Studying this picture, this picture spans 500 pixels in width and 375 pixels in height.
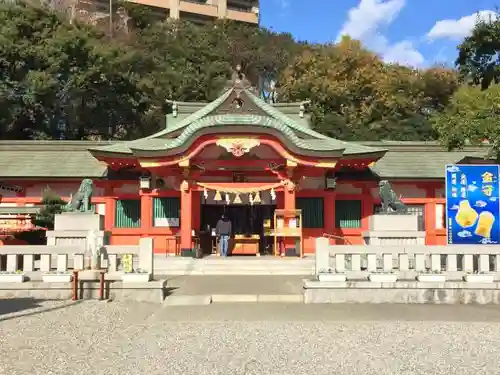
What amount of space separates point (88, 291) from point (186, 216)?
7.33m

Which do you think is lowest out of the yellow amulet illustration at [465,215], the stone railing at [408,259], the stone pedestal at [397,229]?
the stone railing at [408,259]

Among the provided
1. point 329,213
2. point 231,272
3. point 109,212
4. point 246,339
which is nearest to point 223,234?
point 231,272

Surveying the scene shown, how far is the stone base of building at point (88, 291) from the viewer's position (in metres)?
10.3

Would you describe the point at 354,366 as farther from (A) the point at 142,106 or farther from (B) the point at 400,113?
(B) the point at 400,113

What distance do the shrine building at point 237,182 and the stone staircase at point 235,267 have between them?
5.90 ft

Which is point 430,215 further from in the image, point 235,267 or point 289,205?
point 235,267

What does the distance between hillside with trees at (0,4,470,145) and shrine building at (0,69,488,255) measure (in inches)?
247

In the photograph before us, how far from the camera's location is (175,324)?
816cm

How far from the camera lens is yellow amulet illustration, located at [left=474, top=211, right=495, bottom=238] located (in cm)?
1263

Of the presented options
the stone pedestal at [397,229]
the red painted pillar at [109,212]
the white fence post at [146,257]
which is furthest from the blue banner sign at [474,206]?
the red painted pillar at [109,212]

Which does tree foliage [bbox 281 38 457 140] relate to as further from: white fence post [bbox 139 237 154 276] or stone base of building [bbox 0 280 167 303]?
stone base of building [bbox 0 280 167 303]

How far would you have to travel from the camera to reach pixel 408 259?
10812 millimetres

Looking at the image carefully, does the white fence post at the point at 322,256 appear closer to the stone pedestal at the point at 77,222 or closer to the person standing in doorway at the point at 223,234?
the stone pedestal at the point at 77,222

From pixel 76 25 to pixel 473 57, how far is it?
2718 cm
